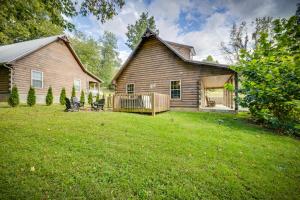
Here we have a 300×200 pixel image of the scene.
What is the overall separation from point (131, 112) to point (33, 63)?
11.0m

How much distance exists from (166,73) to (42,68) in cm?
1193

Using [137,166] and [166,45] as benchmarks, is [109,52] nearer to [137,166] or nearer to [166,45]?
[166,45]

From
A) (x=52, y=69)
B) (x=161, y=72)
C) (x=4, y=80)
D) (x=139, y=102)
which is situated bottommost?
(x=139, y=102)

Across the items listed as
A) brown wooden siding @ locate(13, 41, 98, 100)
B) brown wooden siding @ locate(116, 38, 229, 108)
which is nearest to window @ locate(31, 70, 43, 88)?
brown wooden siding @ locate(13, 41, 98, 100)

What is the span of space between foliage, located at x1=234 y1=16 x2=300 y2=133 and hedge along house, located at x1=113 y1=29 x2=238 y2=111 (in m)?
3.64

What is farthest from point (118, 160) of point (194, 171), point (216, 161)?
point (216, 161)

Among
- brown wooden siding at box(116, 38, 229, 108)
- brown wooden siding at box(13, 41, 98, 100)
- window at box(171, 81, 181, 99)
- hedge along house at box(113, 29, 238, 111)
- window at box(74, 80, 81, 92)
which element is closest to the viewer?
hedge along house at box(113, 29, 238, 111)

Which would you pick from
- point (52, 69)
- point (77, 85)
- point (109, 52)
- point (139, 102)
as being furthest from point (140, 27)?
point (139, 102)

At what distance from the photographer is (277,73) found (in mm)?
5000

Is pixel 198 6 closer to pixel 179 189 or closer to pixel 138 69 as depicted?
pixel 138 69

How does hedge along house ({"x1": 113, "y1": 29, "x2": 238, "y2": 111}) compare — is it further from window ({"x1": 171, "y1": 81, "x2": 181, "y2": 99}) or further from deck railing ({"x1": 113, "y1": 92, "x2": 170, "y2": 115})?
deck railing ({"x1": 113, "y1": 92, "x2": 170, "y2": 115})

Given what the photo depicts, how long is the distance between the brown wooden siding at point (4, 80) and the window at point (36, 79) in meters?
1.70

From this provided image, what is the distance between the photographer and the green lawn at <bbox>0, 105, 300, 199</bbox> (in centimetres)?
260

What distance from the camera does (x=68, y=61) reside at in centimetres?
1775
